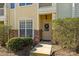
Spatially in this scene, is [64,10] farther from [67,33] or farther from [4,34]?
[4,34]

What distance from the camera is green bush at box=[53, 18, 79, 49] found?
5.61 metres

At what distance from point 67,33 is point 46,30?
39cm

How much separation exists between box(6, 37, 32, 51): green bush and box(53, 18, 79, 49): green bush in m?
0.50

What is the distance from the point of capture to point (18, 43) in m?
5.62

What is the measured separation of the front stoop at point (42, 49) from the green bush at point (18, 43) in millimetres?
150

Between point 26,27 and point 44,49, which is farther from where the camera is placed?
point 26,27

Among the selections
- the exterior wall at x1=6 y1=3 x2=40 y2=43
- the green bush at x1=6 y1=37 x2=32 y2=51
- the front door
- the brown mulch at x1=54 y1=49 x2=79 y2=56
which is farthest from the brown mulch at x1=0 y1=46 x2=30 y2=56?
the brown mulch at x1=54 y1=49 x2=79 y2=56

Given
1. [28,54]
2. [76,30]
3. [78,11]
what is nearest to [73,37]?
[76,30]

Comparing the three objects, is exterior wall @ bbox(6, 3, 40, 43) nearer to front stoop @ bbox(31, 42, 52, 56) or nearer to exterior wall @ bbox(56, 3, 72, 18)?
front stoop @ bbox(31, 42, 52, 56)

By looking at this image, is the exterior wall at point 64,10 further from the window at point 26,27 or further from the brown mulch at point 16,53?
the brown mulch at point 16,53

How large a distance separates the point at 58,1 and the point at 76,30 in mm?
628

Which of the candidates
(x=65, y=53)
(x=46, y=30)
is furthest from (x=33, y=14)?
(x=65, y=53)

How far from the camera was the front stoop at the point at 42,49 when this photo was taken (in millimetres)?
5559

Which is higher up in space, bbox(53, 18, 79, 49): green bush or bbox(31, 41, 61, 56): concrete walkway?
bbox(53, 18, 79, 49): green bush
